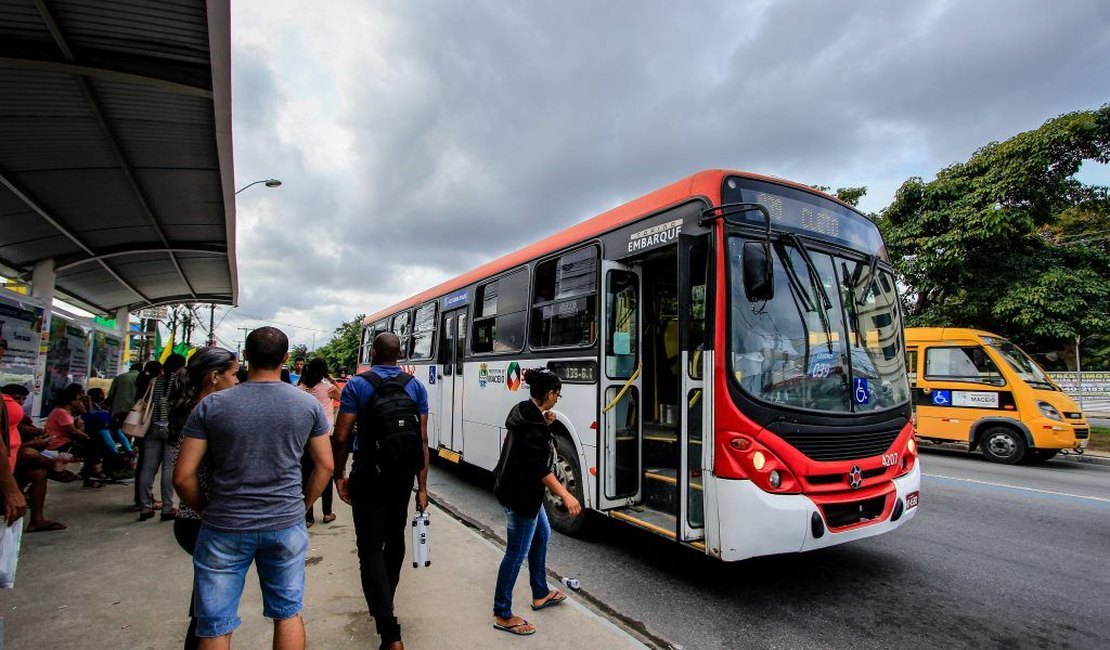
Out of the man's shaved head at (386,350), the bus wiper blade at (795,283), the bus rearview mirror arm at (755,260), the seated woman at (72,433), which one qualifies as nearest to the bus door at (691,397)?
the bus rearview mirror arm at (755,260)

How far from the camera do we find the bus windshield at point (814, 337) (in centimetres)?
406

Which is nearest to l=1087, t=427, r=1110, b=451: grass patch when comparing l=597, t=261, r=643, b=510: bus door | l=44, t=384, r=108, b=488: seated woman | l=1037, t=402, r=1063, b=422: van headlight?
l=1037, t=402, r=1063, b=422: van headlight

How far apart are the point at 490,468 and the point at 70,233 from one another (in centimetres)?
828

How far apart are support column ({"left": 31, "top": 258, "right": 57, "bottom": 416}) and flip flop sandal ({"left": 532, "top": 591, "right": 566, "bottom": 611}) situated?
9943mm

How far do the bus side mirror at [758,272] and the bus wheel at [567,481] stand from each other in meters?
2.33

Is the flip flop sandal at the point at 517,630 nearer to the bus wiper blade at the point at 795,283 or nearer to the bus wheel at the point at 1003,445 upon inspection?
the bus wiper blade at the point at 795,283

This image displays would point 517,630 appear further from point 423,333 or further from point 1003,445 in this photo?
point 1003,445

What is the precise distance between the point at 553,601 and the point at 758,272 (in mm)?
2663

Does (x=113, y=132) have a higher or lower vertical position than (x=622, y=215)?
higher

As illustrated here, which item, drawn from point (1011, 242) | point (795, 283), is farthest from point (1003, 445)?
point (795, 283)

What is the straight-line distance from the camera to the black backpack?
3186mm

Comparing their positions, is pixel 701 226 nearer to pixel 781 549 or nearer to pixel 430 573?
pixel 781 549

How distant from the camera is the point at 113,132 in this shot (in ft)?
21.4

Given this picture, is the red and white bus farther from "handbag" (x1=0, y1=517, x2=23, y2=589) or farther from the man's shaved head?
"handbag" (x1=0, y1=517, x2=23, y2=589)
